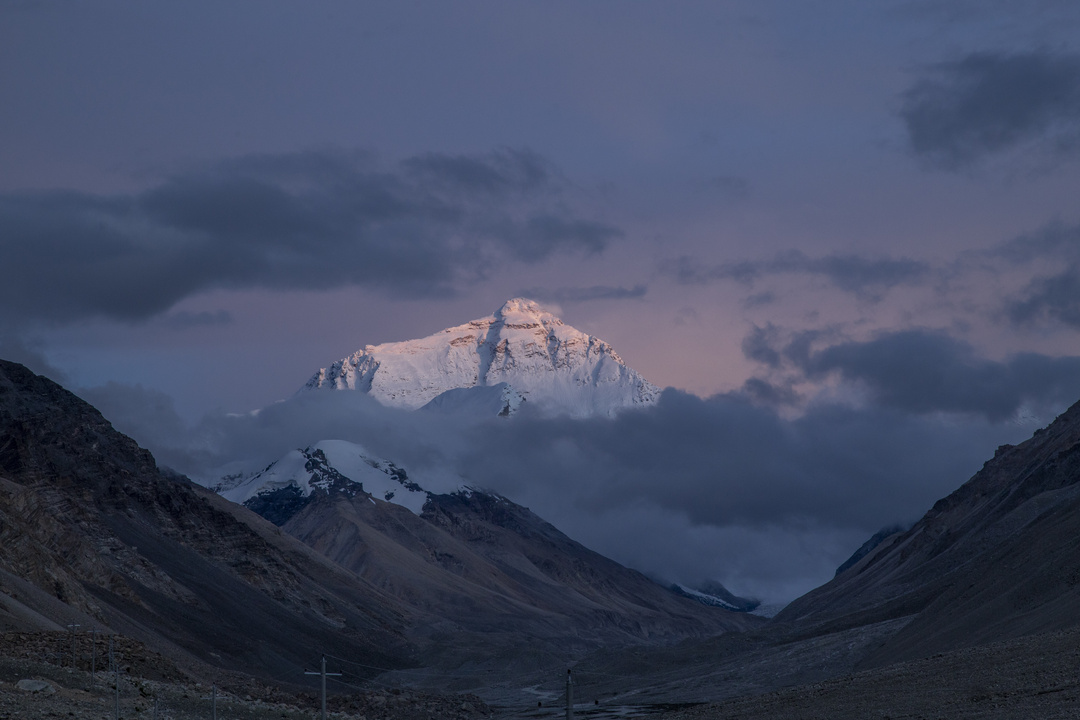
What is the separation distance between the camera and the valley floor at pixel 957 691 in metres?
46.9

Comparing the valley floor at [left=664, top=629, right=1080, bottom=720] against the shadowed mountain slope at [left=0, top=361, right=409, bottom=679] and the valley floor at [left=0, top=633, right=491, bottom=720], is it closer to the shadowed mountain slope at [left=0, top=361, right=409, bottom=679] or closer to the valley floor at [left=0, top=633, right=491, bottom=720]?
the valley floor at [left=0, top=633, right=491, bottom=720]

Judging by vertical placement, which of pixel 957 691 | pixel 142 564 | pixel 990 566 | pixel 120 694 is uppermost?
pixel 142 564

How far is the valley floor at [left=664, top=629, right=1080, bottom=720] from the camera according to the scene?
1848 inches

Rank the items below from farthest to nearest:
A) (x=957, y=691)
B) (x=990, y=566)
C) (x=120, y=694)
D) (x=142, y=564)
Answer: (x=142, y=564)
(x=990, y=566)
(x=957, y=691)
(x=120, y=694)

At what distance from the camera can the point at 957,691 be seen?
173 ft

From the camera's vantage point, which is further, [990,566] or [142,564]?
[142,564]

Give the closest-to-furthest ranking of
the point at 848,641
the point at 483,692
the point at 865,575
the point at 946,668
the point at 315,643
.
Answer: the point at 946,668 → the point at 848,641 → the point at 483,692 → the point at 315,643 → the point at 865,575

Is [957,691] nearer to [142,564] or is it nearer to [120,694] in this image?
[120,694]

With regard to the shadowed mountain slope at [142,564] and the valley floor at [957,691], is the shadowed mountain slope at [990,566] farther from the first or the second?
the shadowed mountain slope at [142,564]

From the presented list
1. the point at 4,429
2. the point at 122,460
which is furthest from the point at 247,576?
the point at 4,429

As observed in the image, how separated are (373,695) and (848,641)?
134 feet

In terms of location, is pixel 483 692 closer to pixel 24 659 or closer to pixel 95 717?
pixel 24 659

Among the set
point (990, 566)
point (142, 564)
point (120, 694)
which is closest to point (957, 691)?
point (120, 694)

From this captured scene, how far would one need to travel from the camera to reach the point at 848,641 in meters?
101
